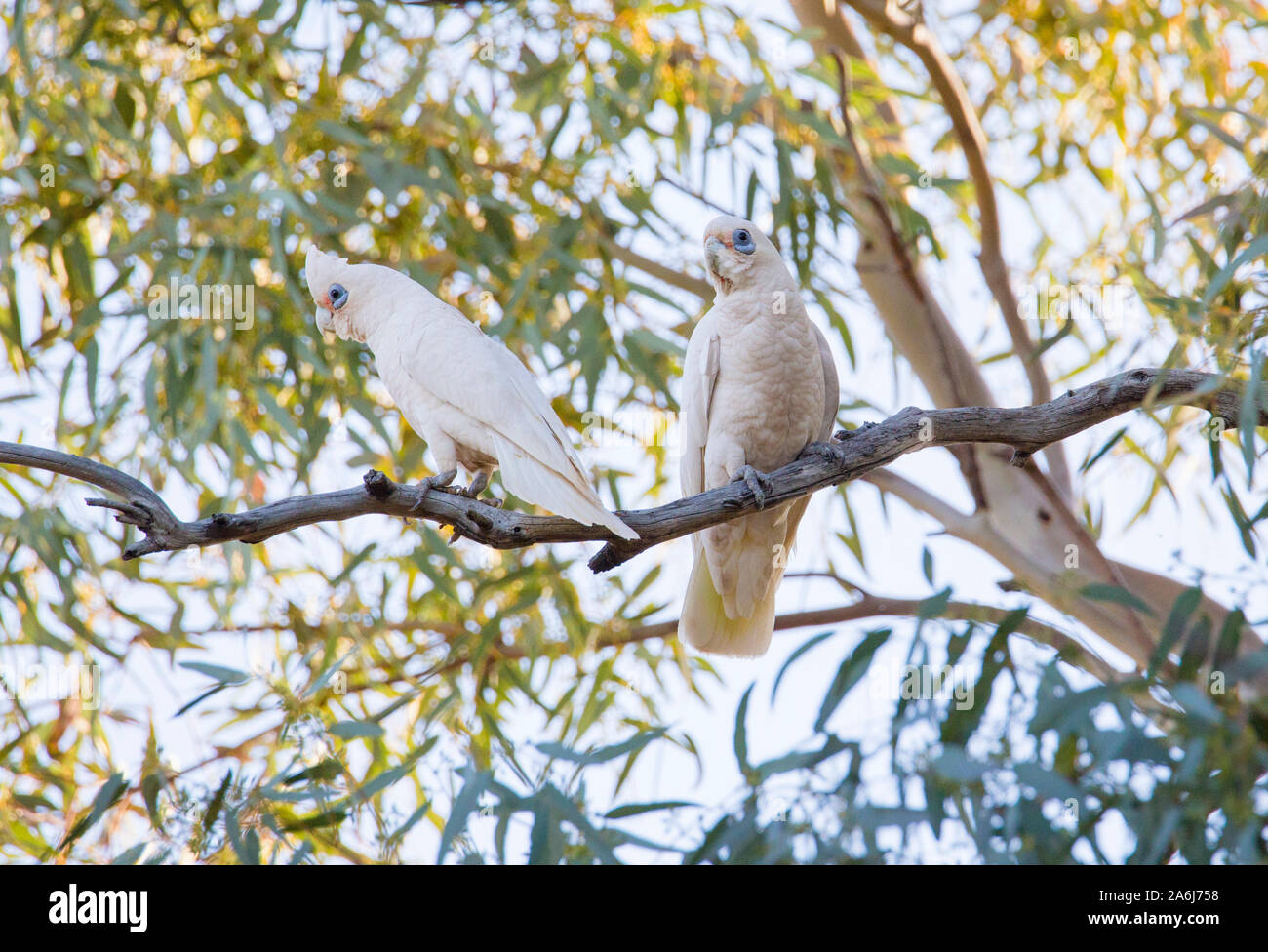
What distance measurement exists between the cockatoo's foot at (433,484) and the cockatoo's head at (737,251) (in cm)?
60

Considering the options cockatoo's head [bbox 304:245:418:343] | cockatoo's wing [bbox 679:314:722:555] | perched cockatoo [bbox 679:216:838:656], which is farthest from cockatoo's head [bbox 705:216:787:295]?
cockatoo's head [bbox 304:245:418:343]

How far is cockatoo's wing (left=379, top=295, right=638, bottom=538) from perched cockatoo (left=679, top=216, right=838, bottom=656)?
34cm

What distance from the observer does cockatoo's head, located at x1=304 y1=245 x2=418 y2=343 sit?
7.08ft

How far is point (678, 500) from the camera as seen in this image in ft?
5.95

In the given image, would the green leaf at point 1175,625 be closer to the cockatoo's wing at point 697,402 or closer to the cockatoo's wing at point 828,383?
the cockatoo's wing at point 828,383

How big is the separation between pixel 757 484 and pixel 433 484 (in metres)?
0.50

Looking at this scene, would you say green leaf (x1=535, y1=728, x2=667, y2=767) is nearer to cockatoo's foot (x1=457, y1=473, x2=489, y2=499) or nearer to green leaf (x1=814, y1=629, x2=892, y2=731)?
green leaf (x1=814, y1=629, x2=892, y2=731)

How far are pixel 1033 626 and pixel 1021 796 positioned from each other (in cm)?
42

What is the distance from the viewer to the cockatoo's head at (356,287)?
2.16m

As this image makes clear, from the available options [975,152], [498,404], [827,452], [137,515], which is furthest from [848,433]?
[975,152]

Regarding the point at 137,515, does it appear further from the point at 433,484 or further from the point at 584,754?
the point at 584,754

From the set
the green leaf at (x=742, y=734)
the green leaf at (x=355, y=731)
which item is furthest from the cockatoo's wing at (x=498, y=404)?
the green leaf at (x=355, y=731)
